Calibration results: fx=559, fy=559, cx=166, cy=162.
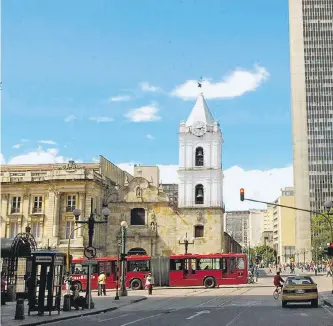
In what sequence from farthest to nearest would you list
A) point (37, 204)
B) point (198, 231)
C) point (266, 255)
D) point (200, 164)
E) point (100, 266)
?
point (266, 255), point (200, 164), point (198, 231), point (37, 204), point (100, 266)

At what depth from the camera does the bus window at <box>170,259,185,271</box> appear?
46781mm

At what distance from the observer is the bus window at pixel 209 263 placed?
46.3 m

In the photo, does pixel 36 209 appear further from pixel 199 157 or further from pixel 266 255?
pixel 266 255

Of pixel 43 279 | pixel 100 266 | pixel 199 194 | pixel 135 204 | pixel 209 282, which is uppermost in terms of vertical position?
pixel 199 194

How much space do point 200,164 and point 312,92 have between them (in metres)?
72.2

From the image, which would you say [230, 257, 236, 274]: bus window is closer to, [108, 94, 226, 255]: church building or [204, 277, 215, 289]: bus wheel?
[204, 277, 215, 289]: bus wheel

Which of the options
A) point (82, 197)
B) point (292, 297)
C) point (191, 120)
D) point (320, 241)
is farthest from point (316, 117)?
point (292, 297)

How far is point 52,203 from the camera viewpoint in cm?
6256

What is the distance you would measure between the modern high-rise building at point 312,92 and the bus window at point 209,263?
89.3 metres

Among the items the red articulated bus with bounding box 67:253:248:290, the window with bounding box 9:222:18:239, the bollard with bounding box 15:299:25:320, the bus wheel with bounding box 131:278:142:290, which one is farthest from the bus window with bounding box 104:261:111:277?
the bollard with bounding box 15:299:25:320

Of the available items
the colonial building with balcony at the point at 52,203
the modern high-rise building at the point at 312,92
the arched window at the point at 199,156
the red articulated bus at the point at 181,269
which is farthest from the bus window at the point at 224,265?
the modern high-rise building at the point at 312,92

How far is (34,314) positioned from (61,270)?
2045mm

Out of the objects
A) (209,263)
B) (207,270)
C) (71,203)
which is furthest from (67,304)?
(71,203)

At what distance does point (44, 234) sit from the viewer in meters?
62.4
